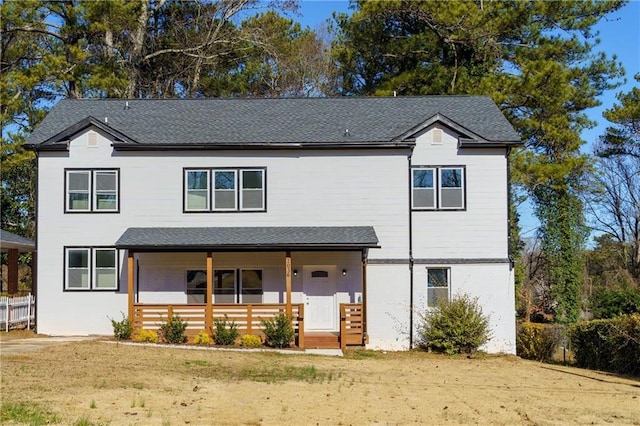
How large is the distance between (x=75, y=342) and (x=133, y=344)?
1604 millimetres

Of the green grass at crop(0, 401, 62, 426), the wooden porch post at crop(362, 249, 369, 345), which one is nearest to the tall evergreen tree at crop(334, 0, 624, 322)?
the wooden porch post at crop(362, 249, 369, 345)

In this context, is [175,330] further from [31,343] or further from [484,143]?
[484,143]

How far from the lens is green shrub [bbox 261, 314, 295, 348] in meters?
22.2

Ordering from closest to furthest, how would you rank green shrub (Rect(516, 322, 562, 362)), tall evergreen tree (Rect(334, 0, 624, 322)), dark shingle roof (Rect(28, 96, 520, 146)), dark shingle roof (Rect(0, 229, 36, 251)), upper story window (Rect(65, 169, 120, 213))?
upper story window (Rect(65, 169, 120, 213))
green shrub (Rect(516, 322, 562, 362))
dark shingle roof (Rect(28, 96, 520, 146))
dark shingle roof (Rect(0, 229, 36, 251))
tall evergreen tree (Rect(334, 0, 624, 322))

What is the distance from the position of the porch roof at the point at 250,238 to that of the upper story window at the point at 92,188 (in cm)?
133

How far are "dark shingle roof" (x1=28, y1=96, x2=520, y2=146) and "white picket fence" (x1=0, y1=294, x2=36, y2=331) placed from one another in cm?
534

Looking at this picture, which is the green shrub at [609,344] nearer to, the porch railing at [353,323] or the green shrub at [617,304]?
the green shrub at [617,304]

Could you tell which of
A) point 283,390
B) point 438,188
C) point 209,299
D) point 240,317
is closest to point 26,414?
point 283,390

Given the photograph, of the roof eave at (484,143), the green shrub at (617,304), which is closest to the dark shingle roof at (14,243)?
the roof eave at (484,143)

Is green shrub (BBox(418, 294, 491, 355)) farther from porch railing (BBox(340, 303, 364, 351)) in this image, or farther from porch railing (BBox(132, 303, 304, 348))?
porch railing (BBox(132, 303, 304, 348))

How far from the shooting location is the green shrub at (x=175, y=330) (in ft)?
73.7

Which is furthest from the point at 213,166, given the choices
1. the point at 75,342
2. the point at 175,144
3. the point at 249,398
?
the point at 249,398

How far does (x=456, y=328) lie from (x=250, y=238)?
6.92 m

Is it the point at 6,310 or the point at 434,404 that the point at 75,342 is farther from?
the point at 434,404
